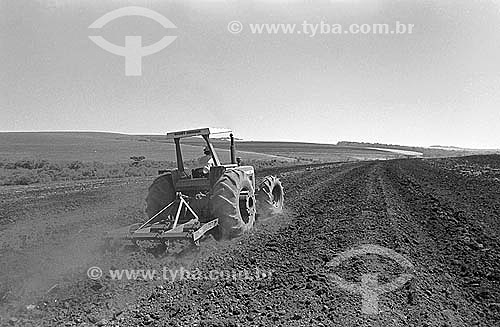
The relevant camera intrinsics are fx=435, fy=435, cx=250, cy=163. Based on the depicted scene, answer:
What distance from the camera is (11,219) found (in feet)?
36.9

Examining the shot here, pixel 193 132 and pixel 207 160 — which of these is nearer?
pixel 193 132

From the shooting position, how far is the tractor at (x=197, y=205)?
6617 millimetres

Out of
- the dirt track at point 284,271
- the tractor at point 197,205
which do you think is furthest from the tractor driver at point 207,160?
the dirt track at point 284,271

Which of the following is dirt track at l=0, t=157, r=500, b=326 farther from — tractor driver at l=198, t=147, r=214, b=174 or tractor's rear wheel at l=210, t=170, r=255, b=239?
tractor driver at l=198, t=147, r=214, b=174

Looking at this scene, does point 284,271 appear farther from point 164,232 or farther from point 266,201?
point 266,201

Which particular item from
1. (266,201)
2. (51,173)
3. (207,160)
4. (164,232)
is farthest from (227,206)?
(51,173)

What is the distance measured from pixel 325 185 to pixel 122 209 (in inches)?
295

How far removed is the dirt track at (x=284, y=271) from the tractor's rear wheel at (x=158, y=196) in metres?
1.13

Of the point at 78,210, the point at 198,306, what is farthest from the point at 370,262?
the point at 78,210

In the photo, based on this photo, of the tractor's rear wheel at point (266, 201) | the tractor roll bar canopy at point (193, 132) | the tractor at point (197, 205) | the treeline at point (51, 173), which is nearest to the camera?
the tractor at point (197, 205)

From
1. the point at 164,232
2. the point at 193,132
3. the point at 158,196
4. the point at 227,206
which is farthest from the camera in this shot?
the point at 158,196

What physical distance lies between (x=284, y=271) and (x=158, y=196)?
11.2 ft

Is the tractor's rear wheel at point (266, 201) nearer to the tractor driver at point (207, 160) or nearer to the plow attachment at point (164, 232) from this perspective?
the tractor driver at point (207, 160)

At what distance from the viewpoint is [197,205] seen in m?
8.10
